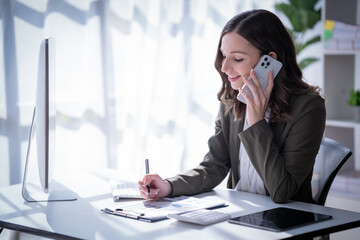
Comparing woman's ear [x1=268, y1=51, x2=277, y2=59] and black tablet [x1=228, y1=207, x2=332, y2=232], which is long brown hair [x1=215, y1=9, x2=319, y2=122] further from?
black tablet [x1=228, y1=207, x2=332, y2=232]

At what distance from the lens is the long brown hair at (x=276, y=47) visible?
1.92 metres

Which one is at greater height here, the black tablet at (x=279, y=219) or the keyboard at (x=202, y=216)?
the keyboard at (x=202, y=216)

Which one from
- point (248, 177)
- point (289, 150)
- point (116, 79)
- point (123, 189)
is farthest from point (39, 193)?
point (116, 79)

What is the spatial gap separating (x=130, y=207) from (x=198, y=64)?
2.50 metres

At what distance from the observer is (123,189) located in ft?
6.23

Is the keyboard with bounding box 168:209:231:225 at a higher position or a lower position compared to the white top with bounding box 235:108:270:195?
lower

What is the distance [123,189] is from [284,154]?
575 mm

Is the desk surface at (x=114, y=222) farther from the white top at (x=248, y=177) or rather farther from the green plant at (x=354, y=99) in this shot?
the green plant at (x=354, y=99)

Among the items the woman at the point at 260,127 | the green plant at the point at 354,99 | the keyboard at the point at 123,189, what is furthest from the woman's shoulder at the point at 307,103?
the green plant at the point at 354,99

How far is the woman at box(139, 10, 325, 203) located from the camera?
1801 millimetres

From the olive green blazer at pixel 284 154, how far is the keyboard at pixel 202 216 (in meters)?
0.29

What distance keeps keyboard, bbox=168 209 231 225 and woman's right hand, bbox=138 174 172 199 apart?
0.26 meters

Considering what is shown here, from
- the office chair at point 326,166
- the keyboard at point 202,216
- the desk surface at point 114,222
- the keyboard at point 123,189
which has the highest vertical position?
the office chair at point 326,166

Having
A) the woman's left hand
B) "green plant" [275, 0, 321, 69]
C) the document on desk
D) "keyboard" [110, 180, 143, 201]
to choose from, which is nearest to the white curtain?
"green plant" [275, 0, 321, 69]
